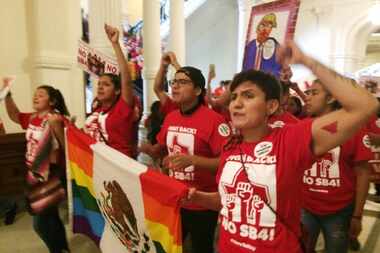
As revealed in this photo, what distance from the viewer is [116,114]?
2604 mm

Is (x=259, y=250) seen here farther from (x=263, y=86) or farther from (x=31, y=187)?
(x=31, y=187)

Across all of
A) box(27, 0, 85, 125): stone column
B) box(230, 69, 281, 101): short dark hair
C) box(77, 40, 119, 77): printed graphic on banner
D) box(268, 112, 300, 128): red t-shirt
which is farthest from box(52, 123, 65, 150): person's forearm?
box(27, 0, 85, 125): stone column

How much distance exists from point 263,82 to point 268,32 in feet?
4.95

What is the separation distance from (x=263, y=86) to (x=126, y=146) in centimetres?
152

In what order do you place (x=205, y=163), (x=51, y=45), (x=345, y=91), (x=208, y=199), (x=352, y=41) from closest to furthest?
(x=345, y=91)
(x=208, y=199)
(x=205, y=163)
(x=51, y=45)
(x=352, y=41)

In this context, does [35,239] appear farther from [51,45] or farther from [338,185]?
[338,185]

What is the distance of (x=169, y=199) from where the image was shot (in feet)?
5.43

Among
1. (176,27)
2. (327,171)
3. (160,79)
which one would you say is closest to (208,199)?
(327,171)

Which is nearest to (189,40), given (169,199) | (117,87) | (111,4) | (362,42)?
(362,42)

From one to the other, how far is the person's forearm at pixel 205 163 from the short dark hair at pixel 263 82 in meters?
0.58

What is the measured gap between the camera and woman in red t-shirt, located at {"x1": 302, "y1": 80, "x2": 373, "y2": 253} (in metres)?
2.04

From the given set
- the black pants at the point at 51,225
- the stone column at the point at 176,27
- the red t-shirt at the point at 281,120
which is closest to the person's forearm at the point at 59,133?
the black pants at the point at 51,225

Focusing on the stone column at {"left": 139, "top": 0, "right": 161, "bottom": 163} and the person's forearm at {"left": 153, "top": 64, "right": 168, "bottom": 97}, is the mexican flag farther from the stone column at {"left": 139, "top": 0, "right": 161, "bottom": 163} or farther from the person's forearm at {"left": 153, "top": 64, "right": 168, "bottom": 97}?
the stone column at {"left": 139, "top": 0, "right": 161, "bottom": 163}

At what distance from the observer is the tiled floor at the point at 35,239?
3.28 m
